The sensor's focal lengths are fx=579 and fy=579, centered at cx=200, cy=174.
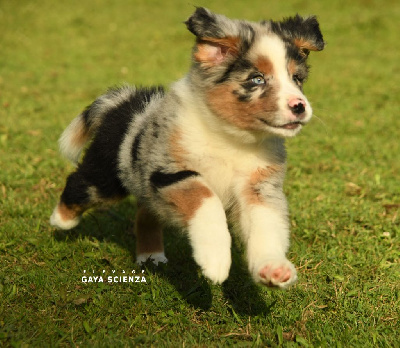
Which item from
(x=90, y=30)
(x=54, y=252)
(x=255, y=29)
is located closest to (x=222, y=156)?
(x=255, y=29)

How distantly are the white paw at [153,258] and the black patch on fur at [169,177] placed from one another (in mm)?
1084

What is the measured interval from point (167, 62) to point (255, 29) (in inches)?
356

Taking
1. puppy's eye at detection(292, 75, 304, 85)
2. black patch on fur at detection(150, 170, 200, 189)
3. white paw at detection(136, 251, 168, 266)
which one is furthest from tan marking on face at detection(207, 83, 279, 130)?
white paw at detection(136, 251, 168, 266)

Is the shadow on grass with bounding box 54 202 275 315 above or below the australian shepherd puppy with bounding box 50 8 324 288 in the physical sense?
below

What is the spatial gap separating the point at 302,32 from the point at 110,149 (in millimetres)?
1527

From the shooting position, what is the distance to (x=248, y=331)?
11.0ft

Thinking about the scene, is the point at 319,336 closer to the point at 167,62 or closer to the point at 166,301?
the point at 166,301

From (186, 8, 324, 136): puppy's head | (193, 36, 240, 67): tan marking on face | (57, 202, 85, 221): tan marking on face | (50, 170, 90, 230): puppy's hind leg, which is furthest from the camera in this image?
(57, 202, 85, 221): tan marking on face

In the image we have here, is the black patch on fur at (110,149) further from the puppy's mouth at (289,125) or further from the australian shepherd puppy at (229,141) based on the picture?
the puppy's mouth at (289,125)

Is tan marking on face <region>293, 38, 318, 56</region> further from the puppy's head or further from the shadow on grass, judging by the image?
the shadow on grass

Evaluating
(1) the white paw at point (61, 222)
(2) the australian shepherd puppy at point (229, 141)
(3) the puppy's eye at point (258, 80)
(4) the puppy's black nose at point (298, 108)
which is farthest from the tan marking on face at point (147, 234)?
(4) the puppy's black nose at point (298, 108)

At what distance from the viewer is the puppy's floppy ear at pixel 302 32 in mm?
3453

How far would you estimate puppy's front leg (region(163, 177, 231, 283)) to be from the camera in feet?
9.66

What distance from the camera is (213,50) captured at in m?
3.37
